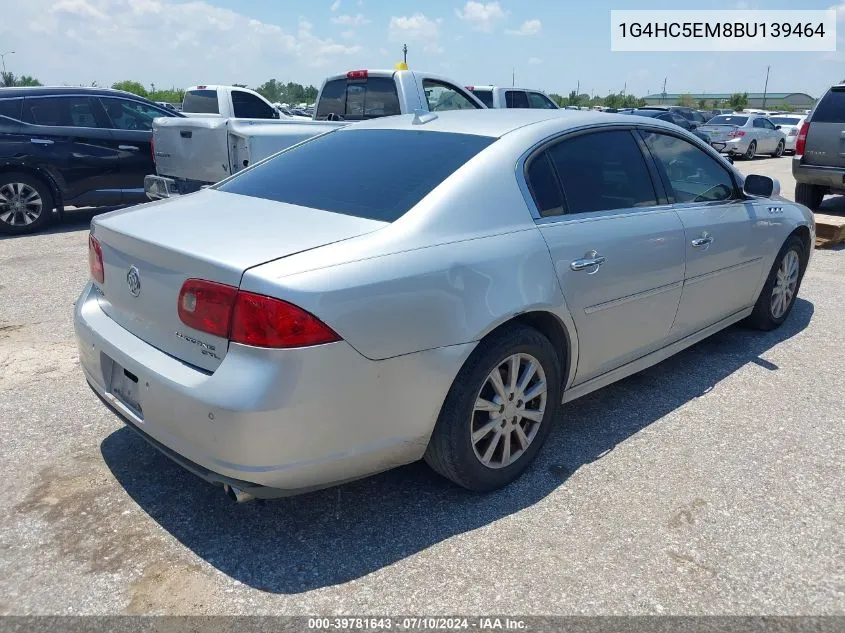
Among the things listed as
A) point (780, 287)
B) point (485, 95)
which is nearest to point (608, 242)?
point (780, 287)

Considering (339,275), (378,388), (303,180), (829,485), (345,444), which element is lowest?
(829,485)

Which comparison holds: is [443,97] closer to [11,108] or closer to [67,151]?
[67,151]

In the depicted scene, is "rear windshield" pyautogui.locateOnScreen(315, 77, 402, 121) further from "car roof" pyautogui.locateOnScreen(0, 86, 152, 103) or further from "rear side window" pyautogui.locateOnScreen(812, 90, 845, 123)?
"rear side window" pyautogui.locateOnScreen(812, 90, 845, 123)

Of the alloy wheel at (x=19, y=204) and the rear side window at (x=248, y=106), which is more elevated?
the rear side window at (x=248, y=106)

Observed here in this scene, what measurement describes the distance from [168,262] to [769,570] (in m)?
2.48

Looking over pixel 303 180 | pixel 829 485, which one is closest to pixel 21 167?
pixel 303 180

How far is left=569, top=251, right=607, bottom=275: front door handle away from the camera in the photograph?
122 inches

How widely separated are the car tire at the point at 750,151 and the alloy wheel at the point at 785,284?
1919cm

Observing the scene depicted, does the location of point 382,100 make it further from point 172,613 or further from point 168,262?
point 172,613

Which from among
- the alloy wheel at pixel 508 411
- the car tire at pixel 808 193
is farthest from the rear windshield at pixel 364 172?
the car tire at pixel 808 193

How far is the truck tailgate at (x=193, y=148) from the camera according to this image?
6.90m

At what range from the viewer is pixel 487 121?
3.44m

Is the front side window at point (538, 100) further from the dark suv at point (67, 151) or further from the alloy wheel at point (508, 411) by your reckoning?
the alloy wheel at point (508, 411)

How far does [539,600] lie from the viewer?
7.73 ft
